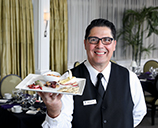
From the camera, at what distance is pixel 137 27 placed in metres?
7.46

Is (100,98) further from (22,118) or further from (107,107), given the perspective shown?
(22,118)

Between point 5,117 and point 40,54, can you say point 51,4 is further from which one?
point 5,117

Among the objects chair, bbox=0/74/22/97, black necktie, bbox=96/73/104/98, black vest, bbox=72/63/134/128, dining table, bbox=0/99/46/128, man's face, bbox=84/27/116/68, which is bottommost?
dining table, bbox=0/99/46/128

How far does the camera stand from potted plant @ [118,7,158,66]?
691cm

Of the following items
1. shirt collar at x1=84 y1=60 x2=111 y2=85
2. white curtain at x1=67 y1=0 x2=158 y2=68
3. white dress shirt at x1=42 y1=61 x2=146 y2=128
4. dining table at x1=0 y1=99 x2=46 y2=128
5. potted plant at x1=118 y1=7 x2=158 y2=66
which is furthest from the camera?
potted plant at x1=118 y1=7 x2=158 y2=66

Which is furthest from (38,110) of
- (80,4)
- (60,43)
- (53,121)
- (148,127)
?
(80,4)

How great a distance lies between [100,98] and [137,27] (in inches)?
252

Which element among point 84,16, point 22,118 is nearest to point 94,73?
point 22,118

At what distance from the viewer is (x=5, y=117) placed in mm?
2850

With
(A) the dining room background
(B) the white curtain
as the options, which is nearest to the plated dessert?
(A) the dining room background

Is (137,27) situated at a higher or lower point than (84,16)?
lower

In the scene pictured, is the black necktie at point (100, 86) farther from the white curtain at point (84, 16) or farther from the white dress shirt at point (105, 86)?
the white curtain at point (84, 16)

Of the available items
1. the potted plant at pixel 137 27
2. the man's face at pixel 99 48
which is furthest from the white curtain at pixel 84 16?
the man's face at pixel 99 48

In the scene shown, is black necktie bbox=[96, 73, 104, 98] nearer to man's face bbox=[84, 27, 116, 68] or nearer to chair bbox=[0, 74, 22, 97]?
man's face bbox=[84, 27, 116, 68]
